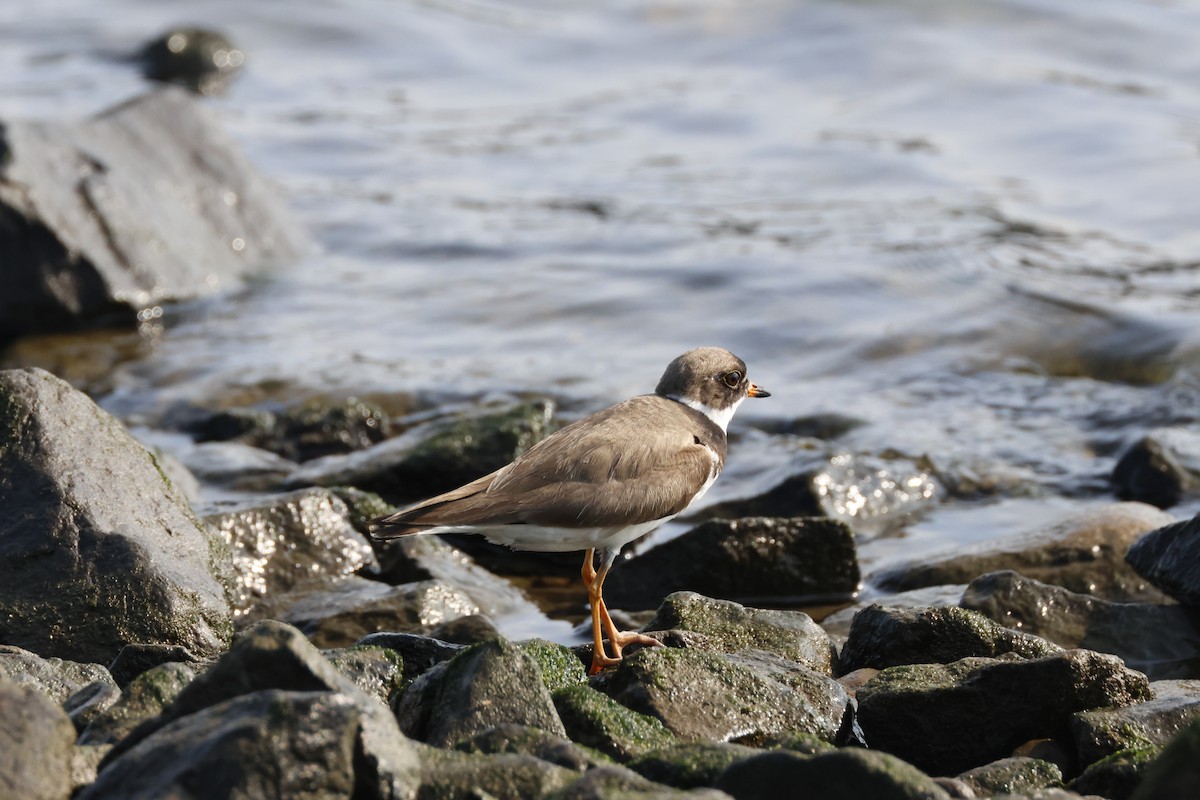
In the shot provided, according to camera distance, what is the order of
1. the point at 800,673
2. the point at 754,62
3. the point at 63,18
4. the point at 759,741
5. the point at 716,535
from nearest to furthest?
the point at 759,741
the point at 800,673
the point at 716,535
the point at 754,62
the point at 63,18

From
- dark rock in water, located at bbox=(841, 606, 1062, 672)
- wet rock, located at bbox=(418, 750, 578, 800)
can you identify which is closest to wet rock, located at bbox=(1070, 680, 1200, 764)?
dark rock in water, located at bbox=(841, 606, 1062, 672)

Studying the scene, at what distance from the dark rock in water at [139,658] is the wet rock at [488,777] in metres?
1.69

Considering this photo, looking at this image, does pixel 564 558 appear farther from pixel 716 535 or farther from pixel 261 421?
pixel 261 421

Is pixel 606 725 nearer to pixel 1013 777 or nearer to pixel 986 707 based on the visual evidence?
pixel 1013 777

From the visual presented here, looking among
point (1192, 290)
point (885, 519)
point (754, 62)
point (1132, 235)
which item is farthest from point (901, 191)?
point (885, 519)

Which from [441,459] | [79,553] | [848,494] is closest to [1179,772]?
[79,553]

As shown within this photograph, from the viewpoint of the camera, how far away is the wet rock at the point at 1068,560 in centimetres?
781

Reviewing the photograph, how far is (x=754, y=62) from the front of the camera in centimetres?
2167

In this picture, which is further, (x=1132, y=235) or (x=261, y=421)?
(x=1132, y=235)

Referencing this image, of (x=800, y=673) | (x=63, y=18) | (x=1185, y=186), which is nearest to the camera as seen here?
(x=800, y=673)

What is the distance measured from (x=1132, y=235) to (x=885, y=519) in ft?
23.5

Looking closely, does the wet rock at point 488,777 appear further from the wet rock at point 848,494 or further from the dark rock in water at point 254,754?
the wet rock at point 848,494

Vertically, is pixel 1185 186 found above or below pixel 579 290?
above

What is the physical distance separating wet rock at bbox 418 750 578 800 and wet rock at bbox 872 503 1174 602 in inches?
170
